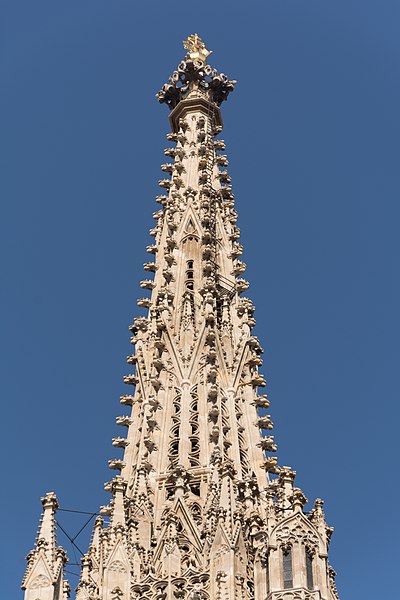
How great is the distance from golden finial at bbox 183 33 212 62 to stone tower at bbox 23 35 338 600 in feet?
35.8

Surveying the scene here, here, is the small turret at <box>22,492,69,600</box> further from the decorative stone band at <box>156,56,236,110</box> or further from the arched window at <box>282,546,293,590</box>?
the decorative stone band at <box>156,56,236,110</box>

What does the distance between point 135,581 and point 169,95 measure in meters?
36.0

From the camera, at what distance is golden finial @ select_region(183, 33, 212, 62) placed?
71625mm

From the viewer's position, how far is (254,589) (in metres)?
38.9

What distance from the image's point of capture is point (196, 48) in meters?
72.5

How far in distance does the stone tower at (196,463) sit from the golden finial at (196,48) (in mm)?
10926

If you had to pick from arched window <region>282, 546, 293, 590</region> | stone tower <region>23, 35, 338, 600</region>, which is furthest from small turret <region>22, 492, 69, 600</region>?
arched window <region>282, 546, 293, 590</region>

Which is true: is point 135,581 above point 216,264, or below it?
below

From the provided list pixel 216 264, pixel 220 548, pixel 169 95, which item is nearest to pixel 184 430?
pixel 220 548

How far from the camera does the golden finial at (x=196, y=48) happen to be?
71625 mm

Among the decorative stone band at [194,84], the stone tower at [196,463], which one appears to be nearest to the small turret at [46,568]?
the stone tower at [196,463]

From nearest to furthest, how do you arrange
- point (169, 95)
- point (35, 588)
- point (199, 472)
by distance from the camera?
point (35, 588) < point (199, 472) < point (169, 95)

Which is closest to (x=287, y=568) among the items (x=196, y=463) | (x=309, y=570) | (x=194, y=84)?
(x=309, y=570)

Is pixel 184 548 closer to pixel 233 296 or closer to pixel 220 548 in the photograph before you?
pixel 220 548
